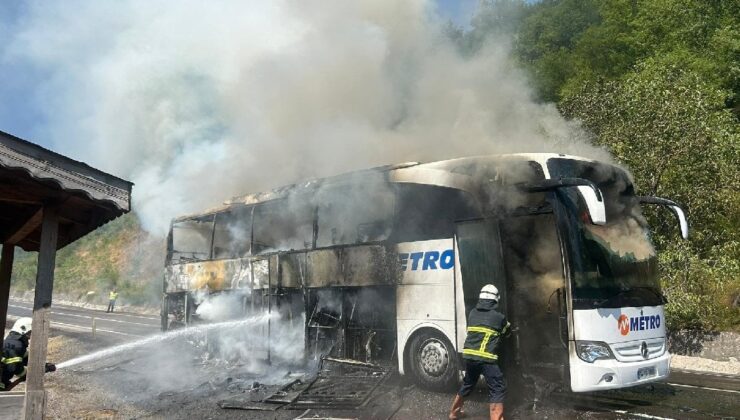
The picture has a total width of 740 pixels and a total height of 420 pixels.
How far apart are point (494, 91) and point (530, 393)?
41.5ft

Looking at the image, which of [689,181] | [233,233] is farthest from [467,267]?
[689,181]

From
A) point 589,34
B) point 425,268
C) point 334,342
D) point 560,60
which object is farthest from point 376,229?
point 589,34

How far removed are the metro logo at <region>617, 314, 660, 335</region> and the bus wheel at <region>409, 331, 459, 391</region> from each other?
2.00 m

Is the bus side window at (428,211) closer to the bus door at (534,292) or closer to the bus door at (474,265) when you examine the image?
the bus door at (474,265)

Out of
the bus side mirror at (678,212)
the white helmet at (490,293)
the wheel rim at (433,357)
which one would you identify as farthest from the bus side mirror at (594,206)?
the wheel rim at (433,357)

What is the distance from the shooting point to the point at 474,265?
21.4 ft

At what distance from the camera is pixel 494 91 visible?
56.4 ft

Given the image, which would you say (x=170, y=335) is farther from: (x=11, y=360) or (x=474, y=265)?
(x=474, y=265)

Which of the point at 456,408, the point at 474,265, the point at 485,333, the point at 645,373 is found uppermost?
the point at 474,265

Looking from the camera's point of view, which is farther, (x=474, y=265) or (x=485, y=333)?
(x=474, y=265)

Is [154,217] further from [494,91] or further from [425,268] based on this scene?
[425,268]

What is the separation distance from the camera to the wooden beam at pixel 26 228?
476cm

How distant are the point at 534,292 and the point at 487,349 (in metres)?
1.11

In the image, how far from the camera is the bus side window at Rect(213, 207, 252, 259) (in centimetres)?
1007
